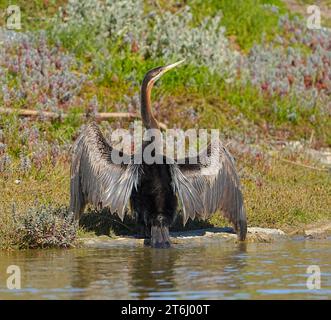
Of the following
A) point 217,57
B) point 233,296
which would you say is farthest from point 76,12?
point 233,296

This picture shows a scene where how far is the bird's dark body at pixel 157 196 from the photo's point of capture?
1070cm

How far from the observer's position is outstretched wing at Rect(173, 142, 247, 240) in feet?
36.0

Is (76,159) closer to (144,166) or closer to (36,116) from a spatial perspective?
(144,166)

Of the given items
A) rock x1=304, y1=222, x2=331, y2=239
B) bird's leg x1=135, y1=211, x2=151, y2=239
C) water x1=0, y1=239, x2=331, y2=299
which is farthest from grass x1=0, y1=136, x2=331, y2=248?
water x1=0, y1=239, x2=331, y2=299

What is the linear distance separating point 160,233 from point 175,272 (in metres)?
1.38

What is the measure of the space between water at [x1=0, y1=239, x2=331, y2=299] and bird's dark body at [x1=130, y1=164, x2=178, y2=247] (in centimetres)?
29

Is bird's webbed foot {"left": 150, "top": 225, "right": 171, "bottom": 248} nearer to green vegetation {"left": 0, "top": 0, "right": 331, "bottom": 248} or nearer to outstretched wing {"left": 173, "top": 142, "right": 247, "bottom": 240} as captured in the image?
outstretched wing {"left": 173, "top": 142, "right": 247, "bottom": 240}

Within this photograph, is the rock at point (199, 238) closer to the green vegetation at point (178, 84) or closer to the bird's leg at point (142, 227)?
the bird's leg at point (142, 227)

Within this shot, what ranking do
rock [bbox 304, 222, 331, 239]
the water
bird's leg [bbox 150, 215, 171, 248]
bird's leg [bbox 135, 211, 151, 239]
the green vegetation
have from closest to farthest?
the water
bird's leg [bbox 150, 215, 171, 248]
bird's leg [bbox 135, 211, 151, 239]
rock [bbox 304, 222, 331, 239]
the green vegetation

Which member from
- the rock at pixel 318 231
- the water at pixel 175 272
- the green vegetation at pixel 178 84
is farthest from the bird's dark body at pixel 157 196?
the rock at pixel 318 231

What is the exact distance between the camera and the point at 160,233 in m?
10.6

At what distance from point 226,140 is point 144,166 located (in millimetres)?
4451

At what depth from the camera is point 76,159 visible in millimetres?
11219

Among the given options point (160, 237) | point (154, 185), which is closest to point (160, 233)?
point (160, 237)
